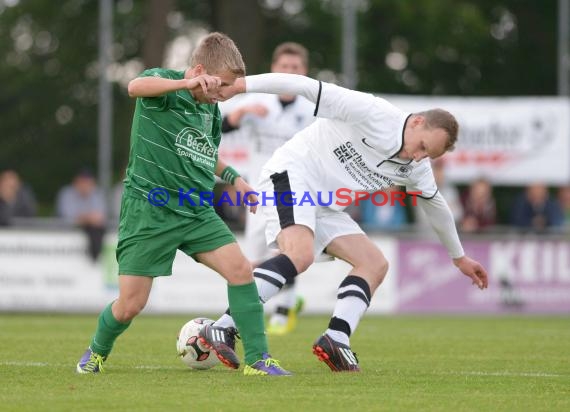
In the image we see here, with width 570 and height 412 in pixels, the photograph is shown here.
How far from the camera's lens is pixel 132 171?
754 cm

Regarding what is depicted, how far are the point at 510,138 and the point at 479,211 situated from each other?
2220mm

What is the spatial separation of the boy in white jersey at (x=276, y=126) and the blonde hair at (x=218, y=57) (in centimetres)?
381

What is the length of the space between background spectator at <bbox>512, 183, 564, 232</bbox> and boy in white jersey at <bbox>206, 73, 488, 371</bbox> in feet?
31.3

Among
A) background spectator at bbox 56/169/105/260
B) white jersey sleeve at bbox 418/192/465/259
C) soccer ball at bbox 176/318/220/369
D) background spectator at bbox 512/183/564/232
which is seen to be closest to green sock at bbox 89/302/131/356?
soccer ball at bbox 176/318/220/369

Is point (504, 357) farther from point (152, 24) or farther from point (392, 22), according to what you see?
point (392, 22)

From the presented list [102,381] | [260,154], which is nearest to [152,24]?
[260,154]

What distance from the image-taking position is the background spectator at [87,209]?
654 inches

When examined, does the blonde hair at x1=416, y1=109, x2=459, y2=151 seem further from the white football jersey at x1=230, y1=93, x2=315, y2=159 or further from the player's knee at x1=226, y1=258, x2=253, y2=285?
the white football jersey at x1=230, y1=93, x2=315, y2=159

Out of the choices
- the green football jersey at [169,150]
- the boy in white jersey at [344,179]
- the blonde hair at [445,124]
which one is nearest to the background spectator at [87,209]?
the boy in white jersey at [344,179]

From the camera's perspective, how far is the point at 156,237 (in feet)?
24.4

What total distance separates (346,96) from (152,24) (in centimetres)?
1821

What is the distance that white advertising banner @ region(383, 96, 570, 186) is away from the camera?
19.6m

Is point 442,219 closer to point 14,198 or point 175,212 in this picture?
point 175,212

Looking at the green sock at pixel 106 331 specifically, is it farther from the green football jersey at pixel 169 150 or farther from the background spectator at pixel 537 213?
the background spectator at pixel 537 213
